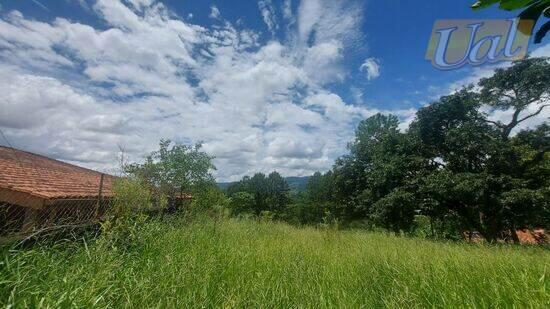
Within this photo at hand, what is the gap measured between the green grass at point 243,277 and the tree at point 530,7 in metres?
3.21

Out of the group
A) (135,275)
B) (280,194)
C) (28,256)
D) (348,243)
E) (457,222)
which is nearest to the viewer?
(28,256)

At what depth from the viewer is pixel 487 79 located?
15938mm

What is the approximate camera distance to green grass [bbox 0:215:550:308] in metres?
3.17

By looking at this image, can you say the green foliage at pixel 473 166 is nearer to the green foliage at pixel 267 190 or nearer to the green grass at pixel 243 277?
the green grass at pixel 243 277

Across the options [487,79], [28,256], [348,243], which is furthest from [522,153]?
[28,256]

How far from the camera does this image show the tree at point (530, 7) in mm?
933

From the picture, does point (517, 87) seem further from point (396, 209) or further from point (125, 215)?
point (125, 215)

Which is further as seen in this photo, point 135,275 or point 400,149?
point 400,149

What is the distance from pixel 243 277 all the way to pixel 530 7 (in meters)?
4.42

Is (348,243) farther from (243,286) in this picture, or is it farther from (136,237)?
(136,237)

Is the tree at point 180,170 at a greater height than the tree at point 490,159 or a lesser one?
lesser

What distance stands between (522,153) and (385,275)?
14.0 m

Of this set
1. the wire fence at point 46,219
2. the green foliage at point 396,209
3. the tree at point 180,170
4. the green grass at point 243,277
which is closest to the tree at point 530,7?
the green grass at point 243,277

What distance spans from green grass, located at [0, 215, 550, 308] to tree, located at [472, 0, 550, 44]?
3.21m
